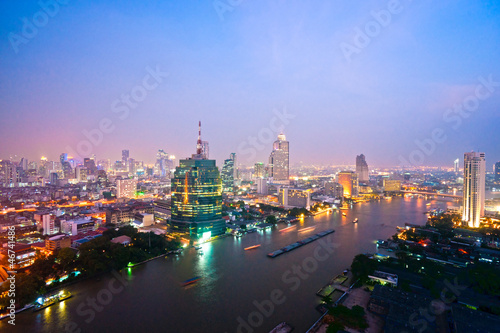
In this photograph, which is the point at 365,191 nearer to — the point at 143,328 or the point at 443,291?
the point at 443,291

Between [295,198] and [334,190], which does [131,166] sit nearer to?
[295,198]

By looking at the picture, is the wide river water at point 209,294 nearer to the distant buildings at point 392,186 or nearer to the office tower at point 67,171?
the distant buildings at point 392,186

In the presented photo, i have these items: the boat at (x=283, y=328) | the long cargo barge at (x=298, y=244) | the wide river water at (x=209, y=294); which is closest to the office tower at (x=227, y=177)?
the long cargo barge at (x=298, y=244)

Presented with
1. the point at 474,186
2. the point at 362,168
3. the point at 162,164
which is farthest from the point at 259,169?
the point at 474,186

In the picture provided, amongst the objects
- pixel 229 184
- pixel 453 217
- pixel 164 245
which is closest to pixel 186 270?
pixel 164 245

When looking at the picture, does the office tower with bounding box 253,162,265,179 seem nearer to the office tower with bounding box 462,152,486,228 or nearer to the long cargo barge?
the long cargo barge
